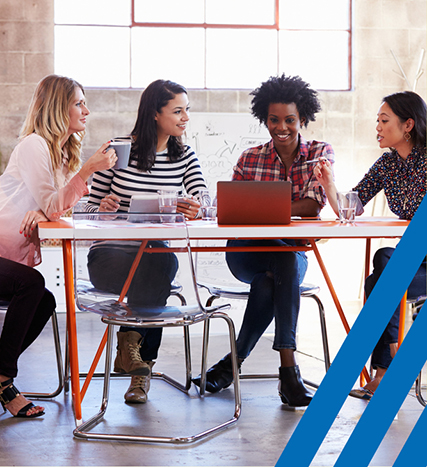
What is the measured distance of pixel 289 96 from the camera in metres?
2.57

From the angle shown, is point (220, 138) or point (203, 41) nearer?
point (220, 138)

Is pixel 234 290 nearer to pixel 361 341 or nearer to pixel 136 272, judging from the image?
pixel 136 272

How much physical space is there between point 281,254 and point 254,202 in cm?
39

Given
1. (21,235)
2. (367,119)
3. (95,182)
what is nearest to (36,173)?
(21,235)

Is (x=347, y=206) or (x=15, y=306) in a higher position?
(x=347, y=206)

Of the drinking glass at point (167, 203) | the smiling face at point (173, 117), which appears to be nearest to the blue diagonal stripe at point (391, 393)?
the drinking glass at point (167, 203)

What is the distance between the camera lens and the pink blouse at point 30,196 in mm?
2059

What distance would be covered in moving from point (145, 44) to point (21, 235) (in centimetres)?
346

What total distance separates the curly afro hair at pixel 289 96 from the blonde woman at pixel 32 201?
0.79 metres

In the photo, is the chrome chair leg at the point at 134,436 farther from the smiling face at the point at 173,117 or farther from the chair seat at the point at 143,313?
the smiling face at the point at 173,117

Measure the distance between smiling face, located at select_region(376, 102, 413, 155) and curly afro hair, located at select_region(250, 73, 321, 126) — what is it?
0.30 m

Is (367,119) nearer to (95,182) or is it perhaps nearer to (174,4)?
(174,4)

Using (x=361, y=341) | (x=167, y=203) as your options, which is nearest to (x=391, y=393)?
(x=361, y=341)

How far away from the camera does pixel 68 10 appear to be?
16.5ft
